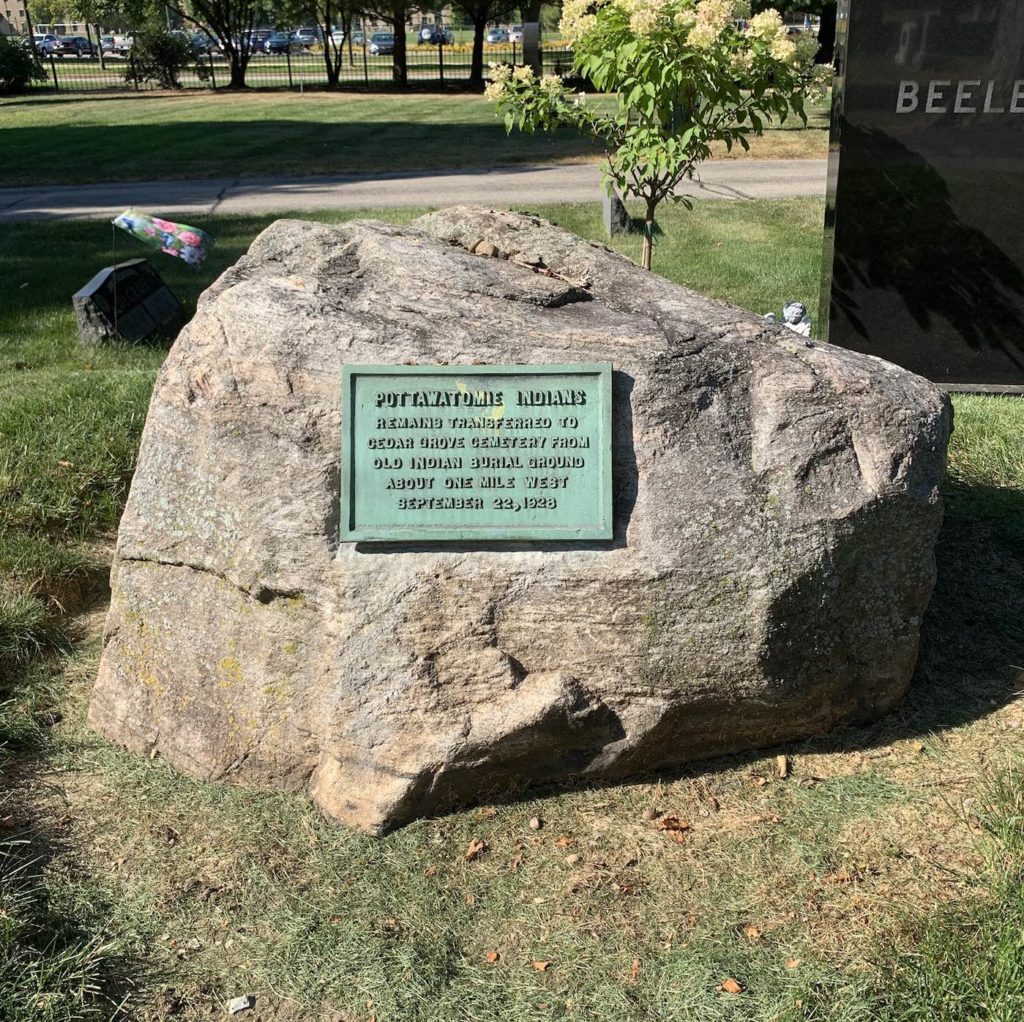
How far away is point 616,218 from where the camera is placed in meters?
11.2

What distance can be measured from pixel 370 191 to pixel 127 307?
269 inches

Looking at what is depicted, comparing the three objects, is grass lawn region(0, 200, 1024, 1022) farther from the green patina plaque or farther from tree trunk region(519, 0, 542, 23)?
tree trunk region(519, 0, 542, 23)

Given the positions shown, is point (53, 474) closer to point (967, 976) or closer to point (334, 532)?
point (334, 532)

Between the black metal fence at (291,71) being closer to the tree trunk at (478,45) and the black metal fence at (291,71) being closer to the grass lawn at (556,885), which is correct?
the tree trunk at (478,45)

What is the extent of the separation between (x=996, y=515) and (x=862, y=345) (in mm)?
2253

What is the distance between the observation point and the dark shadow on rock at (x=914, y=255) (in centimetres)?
683

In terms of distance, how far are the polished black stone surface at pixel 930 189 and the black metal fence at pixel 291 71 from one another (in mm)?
21147

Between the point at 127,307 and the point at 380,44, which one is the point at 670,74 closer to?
the point at 127,307

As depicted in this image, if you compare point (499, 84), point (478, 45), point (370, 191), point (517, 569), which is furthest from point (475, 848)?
point (478, 45)

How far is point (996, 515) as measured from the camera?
5281 mm

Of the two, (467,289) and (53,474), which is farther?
(53,474)

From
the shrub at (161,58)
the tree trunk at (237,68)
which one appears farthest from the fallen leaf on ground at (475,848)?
the shrub at (161,58)

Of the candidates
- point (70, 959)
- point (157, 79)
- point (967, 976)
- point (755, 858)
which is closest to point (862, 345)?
point (755, 858)

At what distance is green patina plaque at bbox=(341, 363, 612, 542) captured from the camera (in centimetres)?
334
